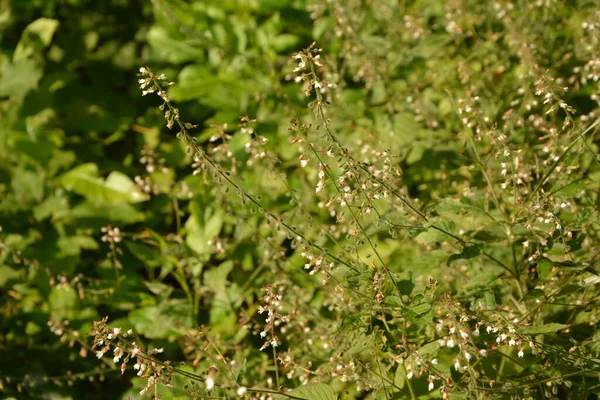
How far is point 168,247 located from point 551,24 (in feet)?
8.88

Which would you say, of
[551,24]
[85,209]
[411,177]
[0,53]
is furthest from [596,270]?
[0,53]

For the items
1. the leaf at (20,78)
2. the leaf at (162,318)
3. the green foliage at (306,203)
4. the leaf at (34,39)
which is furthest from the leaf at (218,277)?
the leaf at (34,39)

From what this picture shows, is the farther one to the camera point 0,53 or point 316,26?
point 0,53

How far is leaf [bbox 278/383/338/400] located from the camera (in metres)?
2.02

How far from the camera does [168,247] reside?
337 centimetres

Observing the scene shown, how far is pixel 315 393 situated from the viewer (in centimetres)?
203

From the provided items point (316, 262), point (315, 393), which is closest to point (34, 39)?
point (316, 262)

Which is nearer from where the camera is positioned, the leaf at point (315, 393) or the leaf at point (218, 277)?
the leaf at point (315, 393)

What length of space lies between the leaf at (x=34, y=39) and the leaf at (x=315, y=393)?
337cm

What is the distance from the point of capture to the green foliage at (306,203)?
218 centimetres

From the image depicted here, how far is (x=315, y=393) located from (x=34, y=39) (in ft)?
11.6

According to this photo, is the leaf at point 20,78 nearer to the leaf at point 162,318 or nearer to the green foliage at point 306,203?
the green foliage at point 306,203

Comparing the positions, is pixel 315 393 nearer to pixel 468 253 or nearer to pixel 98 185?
pixel 468 253

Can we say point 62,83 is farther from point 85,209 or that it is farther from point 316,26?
point 316,26
